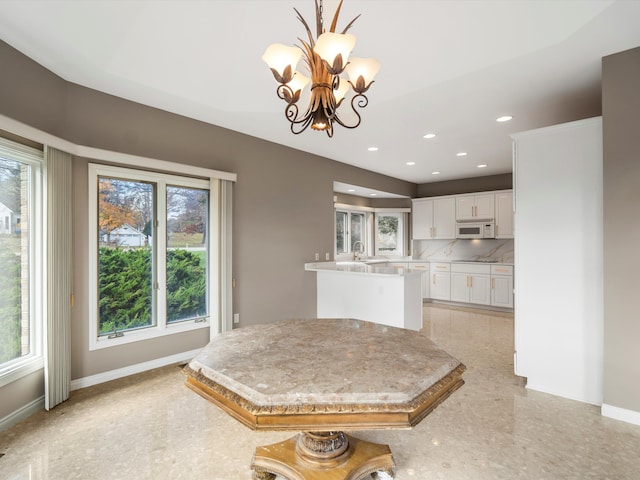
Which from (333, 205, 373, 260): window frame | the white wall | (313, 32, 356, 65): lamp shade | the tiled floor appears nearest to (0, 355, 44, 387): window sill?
the tiled floor

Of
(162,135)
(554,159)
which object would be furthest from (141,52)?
(554,159)

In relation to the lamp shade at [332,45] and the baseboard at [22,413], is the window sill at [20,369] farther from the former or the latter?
the lamp shade at [332,45]

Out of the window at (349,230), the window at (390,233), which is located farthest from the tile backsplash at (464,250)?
the window at (349,230)

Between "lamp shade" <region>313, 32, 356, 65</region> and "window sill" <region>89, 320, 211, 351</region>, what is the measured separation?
296 cm

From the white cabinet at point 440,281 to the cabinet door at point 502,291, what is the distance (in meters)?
0.82

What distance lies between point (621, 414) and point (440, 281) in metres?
4.41

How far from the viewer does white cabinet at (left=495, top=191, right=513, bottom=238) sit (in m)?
6.07

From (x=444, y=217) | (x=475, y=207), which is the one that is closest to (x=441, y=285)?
(x=444, y=217)

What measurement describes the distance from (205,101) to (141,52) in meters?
0.70

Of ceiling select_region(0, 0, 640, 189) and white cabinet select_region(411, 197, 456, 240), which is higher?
ceiling select_region(0, 0, 640, 189)

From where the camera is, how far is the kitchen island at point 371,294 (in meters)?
4.02

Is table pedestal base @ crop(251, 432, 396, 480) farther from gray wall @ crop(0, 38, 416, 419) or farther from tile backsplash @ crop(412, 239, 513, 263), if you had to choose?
tile backsplash @ crop(412, 239, 513, 263)

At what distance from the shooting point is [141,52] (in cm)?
248

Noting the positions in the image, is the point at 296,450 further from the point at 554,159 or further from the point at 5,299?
the point at 554,159
